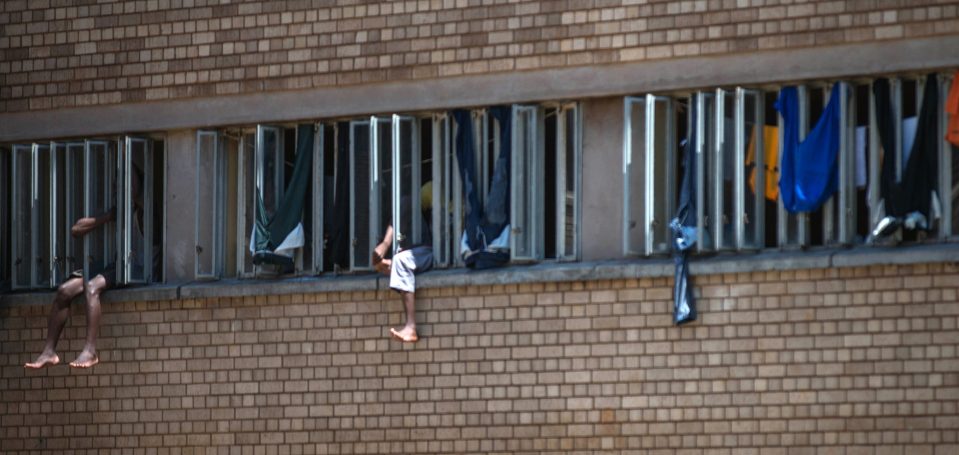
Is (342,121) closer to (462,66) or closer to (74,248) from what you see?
(462,66)

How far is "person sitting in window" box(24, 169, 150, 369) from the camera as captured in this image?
18.1m

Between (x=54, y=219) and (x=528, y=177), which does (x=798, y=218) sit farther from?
(x=54, y=219)

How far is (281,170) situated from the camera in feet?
60.1

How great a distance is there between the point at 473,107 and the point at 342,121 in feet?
4.28

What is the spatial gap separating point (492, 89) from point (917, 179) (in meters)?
3.65

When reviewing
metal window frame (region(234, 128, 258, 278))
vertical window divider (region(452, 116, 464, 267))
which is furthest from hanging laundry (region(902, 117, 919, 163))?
metal window frame (region(234, 128, 258, 278))

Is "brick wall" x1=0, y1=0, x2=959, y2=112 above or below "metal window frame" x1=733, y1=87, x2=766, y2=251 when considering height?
above

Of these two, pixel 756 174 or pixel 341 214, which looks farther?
pixel 341 214

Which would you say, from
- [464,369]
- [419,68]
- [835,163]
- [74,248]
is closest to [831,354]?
[835,163]

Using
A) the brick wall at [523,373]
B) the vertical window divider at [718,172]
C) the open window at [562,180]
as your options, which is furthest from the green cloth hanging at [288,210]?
the vertical window divider at [718,172]

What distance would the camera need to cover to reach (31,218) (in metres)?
19.1

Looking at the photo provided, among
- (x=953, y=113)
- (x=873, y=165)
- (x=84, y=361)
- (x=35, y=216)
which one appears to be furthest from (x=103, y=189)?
(x=953, y=113)

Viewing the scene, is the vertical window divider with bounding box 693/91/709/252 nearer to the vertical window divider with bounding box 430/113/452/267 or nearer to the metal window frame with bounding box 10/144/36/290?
the vertical window divider with bounding box 430/113/452/267

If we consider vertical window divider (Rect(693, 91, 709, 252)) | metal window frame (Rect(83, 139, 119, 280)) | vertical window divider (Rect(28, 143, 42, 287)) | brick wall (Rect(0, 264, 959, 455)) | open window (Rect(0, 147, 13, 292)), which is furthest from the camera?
open window (Rect(0, 147, 13, 292))
